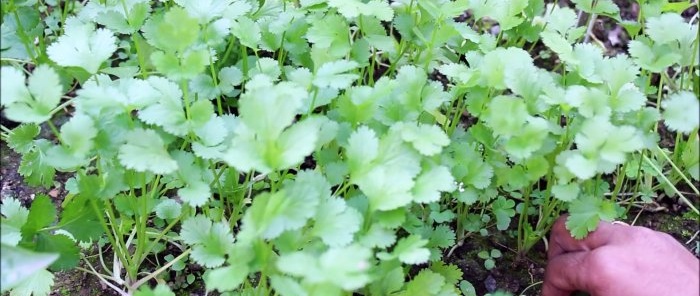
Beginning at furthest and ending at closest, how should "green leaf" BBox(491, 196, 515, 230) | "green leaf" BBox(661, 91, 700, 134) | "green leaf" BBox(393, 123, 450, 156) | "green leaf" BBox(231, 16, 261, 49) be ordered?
"green leaf" BBox(491, 196, 515, 230), "green leaf" BBox(231, 16, 261, 49), "green leaf" BBox(393, 123, 450, 156), "green leaf" BBox(661, 91, 700, 134)

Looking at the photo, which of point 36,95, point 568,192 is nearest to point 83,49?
point 36,95

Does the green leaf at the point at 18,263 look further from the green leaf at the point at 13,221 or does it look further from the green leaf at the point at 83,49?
the green leaf at the point at 83,49

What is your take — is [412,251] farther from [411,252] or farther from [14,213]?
[14,213]

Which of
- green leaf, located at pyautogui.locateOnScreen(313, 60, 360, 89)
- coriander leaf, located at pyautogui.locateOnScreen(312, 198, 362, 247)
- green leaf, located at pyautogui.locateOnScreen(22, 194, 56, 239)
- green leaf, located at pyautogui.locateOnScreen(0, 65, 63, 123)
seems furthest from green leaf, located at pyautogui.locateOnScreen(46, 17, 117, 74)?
coriander leaf, located at pyautogui.locateOnScreen(312, 198, 362, 247)

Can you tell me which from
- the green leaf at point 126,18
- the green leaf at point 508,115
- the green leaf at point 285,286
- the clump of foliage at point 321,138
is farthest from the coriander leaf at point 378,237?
the green leaf at point 126,18

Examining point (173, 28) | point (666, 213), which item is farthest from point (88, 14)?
point (666, 213)

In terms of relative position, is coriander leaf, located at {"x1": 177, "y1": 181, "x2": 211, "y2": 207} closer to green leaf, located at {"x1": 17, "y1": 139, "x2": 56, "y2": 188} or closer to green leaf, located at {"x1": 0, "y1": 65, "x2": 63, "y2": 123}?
green leaf, located at {"x1": 0, "y1": 65, "x2": 63, "y2": 123}
